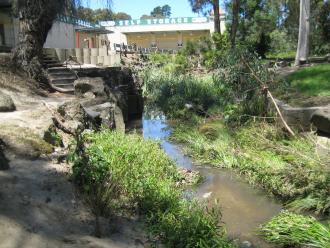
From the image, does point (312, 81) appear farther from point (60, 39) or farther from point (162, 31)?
point (162, 31)

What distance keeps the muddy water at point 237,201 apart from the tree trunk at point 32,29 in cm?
717

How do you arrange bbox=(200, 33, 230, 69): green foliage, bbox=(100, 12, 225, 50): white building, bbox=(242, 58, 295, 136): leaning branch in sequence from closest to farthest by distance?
bbox=(242, 58, 295, 136): leaning branch, bbox=(200, 33, 230, 69): green foliage, bbox=(100, 12, 225, 50): white building

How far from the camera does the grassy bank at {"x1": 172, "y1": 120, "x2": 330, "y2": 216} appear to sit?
Result: 25.2 ft

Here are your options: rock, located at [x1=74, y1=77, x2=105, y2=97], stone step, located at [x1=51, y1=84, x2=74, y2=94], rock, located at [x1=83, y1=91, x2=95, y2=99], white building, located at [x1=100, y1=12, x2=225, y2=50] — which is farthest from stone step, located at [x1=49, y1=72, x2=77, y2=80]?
white building, located at [x1=100, y1=12, x2=225, y2=50]

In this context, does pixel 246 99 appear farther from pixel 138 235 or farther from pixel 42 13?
pixel 138 235

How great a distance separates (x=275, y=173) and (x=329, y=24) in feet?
85.8

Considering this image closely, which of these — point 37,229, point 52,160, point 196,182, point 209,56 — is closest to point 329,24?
point 209,56

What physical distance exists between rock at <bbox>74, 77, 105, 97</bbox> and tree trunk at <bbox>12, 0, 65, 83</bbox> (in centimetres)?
165

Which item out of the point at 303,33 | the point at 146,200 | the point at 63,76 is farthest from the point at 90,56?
the point at 146,200

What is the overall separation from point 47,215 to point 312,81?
1019 centimetres

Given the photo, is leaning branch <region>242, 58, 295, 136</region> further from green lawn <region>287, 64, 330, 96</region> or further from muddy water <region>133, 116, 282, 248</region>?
muddy water <region>133, 116, 282, 248</region>

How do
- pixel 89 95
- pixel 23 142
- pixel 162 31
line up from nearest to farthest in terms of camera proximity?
pixel 23 142 < pixel 89 95 < pixel 162 31

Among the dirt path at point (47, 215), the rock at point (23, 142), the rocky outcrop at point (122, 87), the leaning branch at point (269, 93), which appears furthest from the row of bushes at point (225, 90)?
the dirt path at point (47, 215)

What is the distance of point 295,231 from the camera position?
6430 mm
